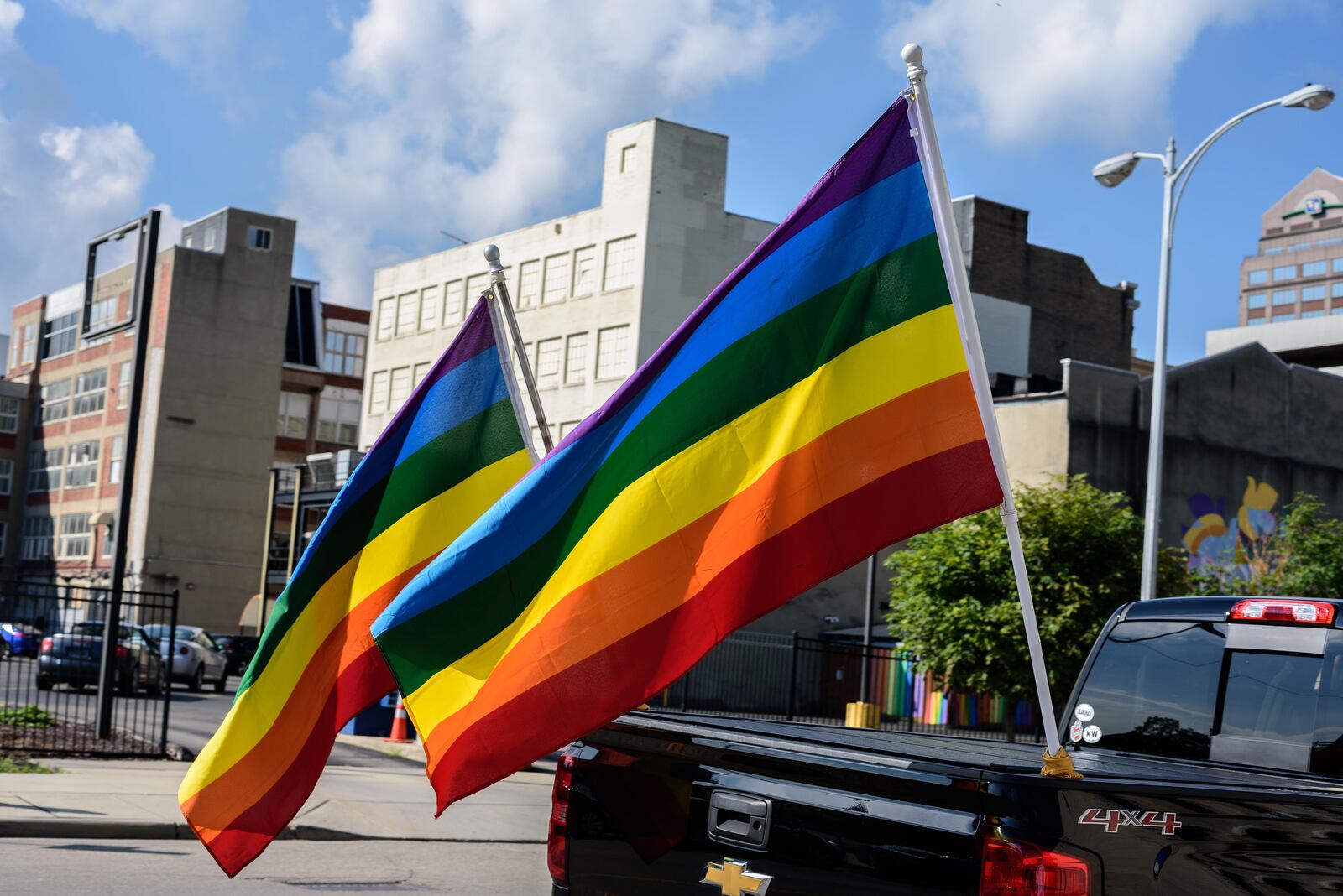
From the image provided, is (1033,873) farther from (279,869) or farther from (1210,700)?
(279,869)

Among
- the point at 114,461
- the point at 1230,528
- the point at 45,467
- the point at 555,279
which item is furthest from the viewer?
the point at 45,467

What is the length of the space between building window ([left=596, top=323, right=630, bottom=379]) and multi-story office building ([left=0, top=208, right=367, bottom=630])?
93.7 ft

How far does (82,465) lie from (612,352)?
4006 cm

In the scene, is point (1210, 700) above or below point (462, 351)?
below

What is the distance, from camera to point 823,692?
3878cm

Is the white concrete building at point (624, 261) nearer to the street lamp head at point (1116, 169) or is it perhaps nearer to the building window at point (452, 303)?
the building window at point (452, 303)

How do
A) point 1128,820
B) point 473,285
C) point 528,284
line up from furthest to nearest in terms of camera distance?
point 473,285 → point 528,284 → point 1128,820

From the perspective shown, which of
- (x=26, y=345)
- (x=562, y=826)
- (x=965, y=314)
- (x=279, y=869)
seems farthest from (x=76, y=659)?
(x=26, y=345)

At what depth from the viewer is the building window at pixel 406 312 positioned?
6272 centimetres

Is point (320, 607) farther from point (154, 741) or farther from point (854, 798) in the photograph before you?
point (154, 741)

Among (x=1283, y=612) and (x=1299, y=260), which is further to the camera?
(x=1299, y=260)

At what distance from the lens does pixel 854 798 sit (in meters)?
3.81

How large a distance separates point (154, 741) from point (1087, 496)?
583 inches

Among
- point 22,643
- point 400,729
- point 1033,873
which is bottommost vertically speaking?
point 400,729
